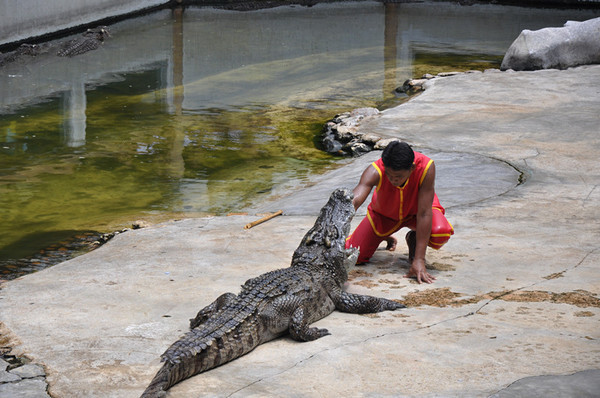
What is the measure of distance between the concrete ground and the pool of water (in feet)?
4.34

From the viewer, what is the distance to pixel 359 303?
4137 mm

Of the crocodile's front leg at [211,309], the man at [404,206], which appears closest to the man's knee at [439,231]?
the man at [404,206]

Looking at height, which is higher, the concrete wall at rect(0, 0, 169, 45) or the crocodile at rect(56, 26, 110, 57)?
the concrete wall at rect(0, 0, 169, 45)

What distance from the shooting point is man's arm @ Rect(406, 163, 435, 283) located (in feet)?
14.6

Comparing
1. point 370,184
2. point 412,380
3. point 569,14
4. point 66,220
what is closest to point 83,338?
point 412,380

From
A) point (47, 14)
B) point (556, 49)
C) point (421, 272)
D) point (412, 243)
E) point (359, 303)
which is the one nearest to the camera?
point (359, 303)

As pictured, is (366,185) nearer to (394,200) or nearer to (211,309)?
(394,200)

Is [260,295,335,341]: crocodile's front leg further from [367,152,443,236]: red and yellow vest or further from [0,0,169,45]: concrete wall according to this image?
[0,0,169,45]: concrete wall

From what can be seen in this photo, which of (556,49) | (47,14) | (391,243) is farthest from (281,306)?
(47,14)

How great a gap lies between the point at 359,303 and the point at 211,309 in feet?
2.85

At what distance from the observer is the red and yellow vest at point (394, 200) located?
14.6 ft

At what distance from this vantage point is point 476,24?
2055 cm

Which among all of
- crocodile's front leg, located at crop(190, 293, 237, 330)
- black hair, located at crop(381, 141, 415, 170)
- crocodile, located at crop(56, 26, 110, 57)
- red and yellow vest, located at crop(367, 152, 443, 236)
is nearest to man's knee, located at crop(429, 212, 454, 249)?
red and yellow vest, located at crop(367, 152, 443, 236)

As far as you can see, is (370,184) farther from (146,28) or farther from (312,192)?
(146,28)
